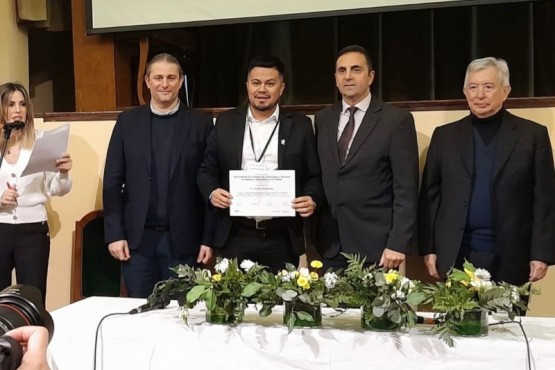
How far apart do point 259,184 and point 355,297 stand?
87 centimetres

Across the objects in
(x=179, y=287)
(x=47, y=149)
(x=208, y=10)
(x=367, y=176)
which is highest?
(x=208, y=10)

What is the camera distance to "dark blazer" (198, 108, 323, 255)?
8.66 feet

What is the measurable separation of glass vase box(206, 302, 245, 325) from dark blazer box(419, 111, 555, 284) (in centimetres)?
100

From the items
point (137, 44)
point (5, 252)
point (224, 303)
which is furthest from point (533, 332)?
point (137, 44)

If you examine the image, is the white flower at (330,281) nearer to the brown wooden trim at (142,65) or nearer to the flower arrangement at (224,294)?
the flower arrangement at (224,294)

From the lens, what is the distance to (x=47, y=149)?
2684 millimetres

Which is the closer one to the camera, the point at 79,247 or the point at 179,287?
the point at 179,287

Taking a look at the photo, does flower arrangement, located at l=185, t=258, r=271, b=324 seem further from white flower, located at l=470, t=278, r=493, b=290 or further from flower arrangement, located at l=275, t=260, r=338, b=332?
white flower, located at l=470, t=278, r=493, b=290

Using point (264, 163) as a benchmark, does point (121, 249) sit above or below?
below


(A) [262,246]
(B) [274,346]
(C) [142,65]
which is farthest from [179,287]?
(C) [142,65]

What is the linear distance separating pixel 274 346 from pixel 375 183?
106cm

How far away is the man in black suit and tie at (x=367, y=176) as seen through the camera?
2494 mm

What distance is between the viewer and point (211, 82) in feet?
16.0

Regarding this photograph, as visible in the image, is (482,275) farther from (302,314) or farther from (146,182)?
(146,182)
